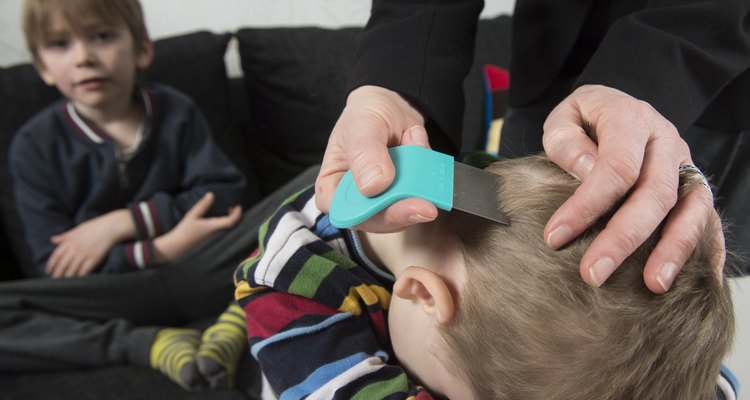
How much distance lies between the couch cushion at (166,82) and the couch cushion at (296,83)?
0.29 ft

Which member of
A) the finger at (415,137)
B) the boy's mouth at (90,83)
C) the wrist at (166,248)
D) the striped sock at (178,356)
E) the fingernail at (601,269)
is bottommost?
the striped sock at (178,356)

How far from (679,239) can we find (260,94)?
1.36 m

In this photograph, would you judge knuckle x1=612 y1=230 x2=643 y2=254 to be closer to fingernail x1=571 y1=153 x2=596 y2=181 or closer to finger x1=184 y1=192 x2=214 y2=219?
fingernail x1=571 y1=153 x2=596 y2=181

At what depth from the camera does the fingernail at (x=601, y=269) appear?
427 mm

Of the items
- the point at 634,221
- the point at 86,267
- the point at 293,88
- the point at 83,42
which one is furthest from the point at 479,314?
the point at 293,88

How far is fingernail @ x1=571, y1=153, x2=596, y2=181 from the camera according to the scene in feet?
1.59

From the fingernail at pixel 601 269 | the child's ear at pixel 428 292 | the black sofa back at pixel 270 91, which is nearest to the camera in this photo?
the fingernail at pixel 601 269

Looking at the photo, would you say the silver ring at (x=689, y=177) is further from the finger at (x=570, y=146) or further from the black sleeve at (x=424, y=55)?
the black sleeve at (x=424, y=55)

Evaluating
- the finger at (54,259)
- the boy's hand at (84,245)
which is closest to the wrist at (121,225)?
the boy's hand at (84,245)

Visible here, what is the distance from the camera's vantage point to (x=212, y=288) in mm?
1205

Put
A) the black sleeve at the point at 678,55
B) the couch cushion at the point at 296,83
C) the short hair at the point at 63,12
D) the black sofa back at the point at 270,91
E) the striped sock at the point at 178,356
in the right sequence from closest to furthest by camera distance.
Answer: the black sleeve at the point at 678,55 → the striped sock at the point at 178,356 → the short hair at the point at 63,12 → the black sofa back at the point at 270,91 → the couch cushion at the point at 296,83

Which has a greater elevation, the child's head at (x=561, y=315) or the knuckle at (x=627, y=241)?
the knuckle at (x=627, y=241)

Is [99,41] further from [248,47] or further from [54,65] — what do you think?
[248,47]

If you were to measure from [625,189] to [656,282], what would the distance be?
8 cm
